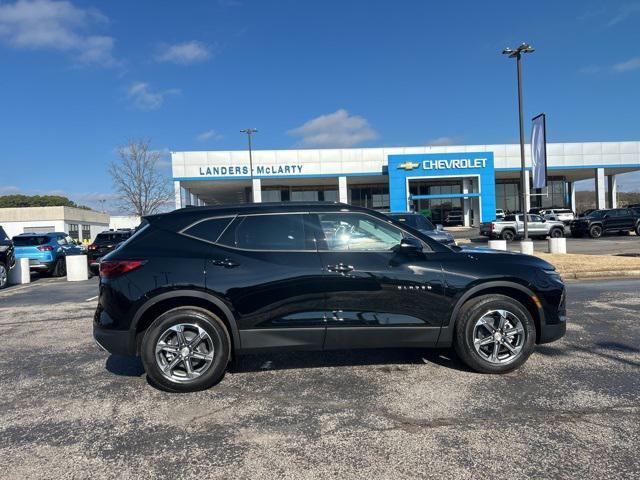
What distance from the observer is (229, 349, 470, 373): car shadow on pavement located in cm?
491

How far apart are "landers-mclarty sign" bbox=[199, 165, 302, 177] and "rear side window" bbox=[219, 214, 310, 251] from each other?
37581 mm

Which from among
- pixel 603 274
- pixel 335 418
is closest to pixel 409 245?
pixel 335 418

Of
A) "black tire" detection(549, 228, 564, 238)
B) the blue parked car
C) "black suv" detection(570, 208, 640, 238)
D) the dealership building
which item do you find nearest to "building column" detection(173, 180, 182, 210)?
the dealership building

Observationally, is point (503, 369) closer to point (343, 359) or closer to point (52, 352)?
point (343, 359)

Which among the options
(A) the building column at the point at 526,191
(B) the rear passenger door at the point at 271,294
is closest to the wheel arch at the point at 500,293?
(B) the rear passenger door at the point at 271,294

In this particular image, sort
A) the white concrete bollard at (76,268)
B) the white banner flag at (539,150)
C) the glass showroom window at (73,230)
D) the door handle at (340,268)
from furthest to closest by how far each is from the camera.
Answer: the glass showroom window at (73,230) < the white banner flag at (539,150) < the white concrete bollard at (76,268) < the door handle at (340,268)

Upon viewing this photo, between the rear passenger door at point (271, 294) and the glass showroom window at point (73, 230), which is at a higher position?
the glass showroom window at point (73, 230)

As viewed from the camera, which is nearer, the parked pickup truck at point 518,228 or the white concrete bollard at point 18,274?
the white concrete bollard at point 18,274

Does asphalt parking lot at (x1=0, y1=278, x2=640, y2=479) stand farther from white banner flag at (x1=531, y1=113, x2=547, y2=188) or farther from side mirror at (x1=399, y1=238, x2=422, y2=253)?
white banner flag at (x1=531, y1=113, x2=547, y2=188)

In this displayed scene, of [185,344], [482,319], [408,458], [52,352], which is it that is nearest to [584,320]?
[482,319]

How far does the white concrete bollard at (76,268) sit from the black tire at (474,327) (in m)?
13.4

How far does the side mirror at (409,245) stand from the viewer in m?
4.40

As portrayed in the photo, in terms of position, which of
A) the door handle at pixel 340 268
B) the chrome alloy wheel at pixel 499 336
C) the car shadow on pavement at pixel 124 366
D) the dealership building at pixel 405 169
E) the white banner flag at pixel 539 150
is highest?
the dealership building at pixel 405 169

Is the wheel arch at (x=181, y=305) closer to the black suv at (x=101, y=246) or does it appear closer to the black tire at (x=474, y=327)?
the black tire at (x=474, y=327)
